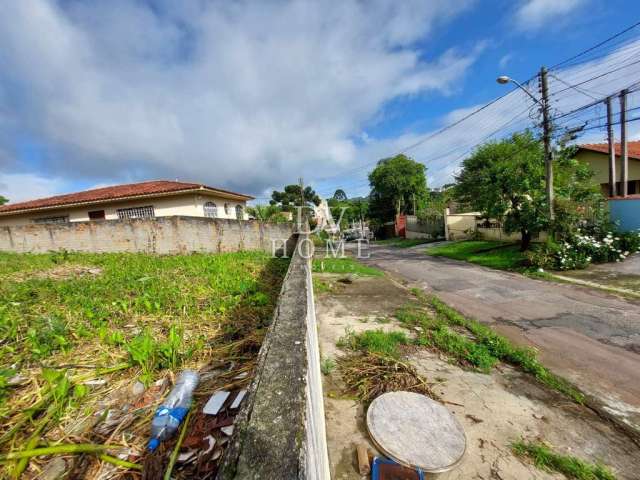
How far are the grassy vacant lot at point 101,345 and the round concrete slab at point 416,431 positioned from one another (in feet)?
4.15

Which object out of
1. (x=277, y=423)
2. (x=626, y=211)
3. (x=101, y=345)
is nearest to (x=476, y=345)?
(x=277, y=423)

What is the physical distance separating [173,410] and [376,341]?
2558 millimetres

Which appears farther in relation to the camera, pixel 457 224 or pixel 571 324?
pixel 457 224

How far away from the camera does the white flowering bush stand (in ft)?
26.4

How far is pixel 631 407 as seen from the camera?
2426 mm

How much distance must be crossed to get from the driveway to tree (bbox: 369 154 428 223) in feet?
70.2

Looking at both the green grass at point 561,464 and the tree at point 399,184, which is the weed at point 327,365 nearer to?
the green grass at point 561,464

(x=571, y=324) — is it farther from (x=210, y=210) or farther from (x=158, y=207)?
(x=158, y=207)

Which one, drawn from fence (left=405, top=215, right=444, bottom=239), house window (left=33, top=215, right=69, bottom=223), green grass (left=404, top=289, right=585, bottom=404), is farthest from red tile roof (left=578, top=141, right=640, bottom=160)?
house window (left=33, top=215, right=69, bottom=223)

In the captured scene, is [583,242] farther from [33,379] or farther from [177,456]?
[33,379]

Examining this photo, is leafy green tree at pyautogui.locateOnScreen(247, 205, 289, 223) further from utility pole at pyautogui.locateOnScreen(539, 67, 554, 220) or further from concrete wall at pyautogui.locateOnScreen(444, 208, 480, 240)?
utility pole at pyautogui.locateOnScreen(539, 67, 554, 220)

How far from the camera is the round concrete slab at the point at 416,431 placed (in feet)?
6.17

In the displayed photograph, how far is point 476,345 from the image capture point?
350 cm

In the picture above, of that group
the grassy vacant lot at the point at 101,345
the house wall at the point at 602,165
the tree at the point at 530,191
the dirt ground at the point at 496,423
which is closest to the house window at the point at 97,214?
the grassy vacant lot at the point at 101,345
